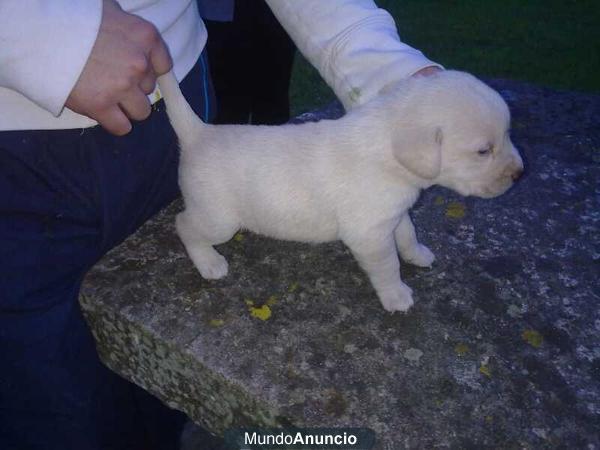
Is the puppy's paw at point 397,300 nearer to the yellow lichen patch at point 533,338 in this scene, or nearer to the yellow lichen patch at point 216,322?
the yellow lichen patch at point 533,338

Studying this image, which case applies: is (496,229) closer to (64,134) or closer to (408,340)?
(408,340)

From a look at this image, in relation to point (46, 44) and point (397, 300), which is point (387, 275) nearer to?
point (397, 300)

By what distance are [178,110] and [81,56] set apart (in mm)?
483

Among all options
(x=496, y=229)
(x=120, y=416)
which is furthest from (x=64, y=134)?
(x=496, y=229)

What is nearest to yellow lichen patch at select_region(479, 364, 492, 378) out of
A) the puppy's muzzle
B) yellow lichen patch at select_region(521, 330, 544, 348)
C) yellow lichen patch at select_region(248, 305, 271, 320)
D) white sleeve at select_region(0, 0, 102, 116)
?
yellow lichen patch at select_region(521, 330, 544, 348)

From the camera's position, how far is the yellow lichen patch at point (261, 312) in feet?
6.27

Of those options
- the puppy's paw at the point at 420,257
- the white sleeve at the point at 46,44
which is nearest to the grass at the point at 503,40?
the puppy's paw at the point at 420,257

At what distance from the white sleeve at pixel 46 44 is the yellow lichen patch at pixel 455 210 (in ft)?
5.00

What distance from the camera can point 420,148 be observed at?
5.39ft

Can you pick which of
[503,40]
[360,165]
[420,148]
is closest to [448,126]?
[420,148]

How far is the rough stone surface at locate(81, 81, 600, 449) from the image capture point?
5.35 feet

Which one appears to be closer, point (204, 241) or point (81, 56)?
point (81, 56)

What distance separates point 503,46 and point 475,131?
564cm

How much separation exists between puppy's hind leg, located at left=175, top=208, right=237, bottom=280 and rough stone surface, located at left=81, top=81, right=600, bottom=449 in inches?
1.7
